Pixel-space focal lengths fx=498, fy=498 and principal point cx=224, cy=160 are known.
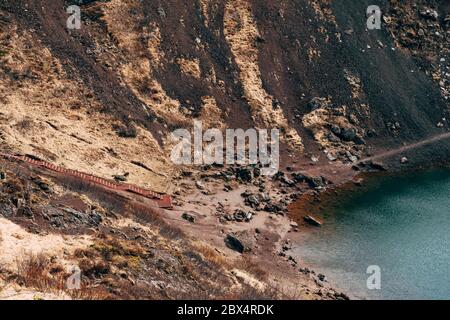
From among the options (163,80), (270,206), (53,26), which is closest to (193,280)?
(270,206)

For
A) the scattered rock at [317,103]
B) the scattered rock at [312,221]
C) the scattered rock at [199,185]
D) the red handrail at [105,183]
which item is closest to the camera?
the red handrail at [105,183]

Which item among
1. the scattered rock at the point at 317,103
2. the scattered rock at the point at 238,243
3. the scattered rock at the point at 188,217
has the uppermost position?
the scattered rock at the point at 317,103

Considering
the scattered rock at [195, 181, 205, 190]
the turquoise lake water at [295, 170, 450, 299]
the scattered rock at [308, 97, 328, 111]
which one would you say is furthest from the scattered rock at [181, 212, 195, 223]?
the scattered rock at [308, 97, 328, 111]

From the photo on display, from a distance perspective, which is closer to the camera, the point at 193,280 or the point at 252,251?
the point at 193,280

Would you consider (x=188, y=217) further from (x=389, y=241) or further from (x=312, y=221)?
(x=389, y=241)

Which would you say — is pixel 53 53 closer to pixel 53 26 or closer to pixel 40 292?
pixel 53 26

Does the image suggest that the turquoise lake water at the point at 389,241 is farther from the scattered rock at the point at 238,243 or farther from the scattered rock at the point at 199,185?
the scattered rock at the point at 199,185

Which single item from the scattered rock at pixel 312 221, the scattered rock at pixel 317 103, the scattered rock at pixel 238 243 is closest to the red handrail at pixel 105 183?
the scattered rock at pixel 238 243

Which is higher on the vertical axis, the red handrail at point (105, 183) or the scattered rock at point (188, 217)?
the red handrail at point (105, 183)
